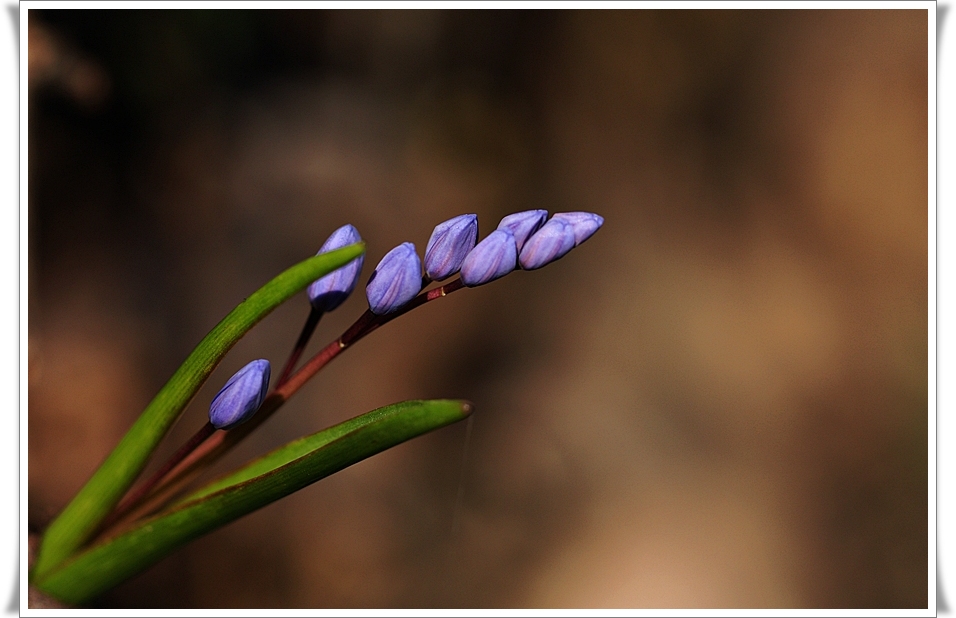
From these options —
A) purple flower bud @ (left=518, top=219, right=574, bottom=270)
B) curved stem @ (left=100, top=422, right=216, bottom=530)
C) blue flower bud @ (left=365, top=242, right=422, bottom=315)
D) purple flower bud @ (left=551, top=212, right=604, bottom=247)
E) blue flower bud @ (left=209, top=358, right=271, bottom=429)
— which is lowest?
curved stem @ (left=100, top=422, right=216, bottom=530)

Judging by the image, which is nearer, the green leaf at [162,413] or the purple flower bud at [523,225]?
the green leaf at [162,413]

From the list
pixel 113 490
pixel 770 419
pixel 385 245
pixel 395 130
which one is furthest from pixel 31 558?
pixel 770 419

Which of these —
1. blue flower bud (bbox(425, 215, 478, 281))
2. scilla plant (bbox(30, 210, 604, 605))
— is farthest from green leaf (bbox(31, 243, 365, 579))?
blue flower bud (bbox(425, 215, 478, 281))

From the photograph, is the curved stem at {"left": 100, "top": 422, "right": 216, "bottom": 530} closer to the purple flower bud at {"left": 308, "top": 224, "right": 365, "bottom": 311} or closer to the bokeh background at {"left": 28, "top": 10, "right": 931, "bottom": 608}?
the purple flower bud at {"left": 308, "top": 224, "right": 365, "bottom": 311}

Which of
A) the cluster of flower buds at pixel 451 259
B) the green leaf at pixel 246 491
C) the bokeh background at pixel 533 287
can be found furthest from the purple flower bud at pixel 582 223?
the bokeh background at pixel 533 287

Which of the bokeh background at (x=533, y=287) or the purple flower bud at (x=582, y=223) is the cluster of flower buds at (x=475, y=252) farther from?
the bokeh background at (x=533, y=287)

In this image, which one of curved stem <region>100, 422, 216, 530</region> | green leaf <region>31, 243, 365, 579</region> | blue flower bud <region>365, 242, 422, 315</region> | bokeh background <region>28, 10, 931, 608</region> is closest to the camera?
green leaf <region>31, 243, 365, 579</region>

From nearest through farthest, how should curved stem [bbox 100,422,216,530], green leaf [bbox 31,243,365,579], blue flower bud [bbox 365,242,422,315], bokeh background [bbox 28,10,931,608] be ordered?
green leaf [bbox 31,243,365,579] < blue flower bud [bbox 365,242,422,315] < curved stem [bbox 100,422,216,530] < bokeh background [bbox 28,10,931,608]

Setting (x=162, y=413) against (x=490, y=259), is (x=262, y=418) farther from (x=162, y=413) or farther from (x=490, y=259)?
(x=490, y=259)

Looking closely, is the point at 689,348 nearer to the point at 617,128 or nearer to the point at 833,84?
the point at 617,128
